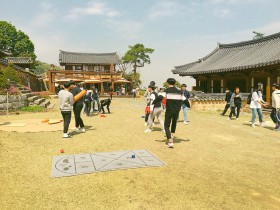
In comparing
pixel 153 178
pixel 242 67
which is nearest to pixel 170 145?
pixel 153 178

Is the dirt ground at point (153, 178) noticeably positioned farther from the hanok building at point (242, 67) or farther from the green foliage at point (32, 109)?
the hanok building at point (242, 67)

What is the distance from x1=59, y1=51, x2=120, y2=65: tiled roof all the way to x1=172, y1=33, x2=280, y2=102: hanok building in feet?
82.6

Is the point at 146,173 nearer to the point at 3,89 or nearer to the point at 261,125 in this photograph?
the point at 261,125

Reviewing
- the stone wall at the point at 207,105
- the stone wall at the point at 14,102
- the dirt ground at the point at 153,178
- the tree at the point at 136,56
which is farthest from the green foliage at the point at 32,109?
the tree at the point at 136,56

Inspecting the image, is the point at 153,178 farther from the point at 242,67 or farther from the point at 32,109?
the point at 242,67

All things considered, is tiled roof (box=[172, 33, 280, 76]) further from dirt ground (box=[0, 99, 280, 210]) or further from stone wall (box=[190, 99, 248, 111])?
dirt ground (box=[0, 99, 280, 210])

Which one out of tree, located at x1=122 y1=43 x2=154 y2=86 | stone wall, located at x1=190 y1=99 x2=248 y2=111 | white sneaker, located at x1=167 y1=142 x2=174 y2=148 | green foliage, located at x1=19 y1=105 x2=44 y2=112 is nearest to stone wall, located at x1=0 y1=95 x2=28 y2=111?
green foliage, located at x1=19 y1=105 x2=44 y2=112

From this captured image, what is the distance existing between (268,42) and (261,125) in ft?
47.2

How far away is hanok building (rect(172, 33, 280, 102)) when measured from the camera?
16547 millimetres

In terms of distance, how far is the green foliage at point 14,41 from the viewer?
53000mm

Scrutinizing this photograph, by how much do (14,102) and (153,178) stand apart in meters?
13.3

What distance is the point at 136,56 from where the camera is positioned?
158ft

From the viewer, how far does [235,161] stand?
17.6 feet

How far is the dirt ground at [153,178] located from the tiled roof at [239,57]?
11.1m
